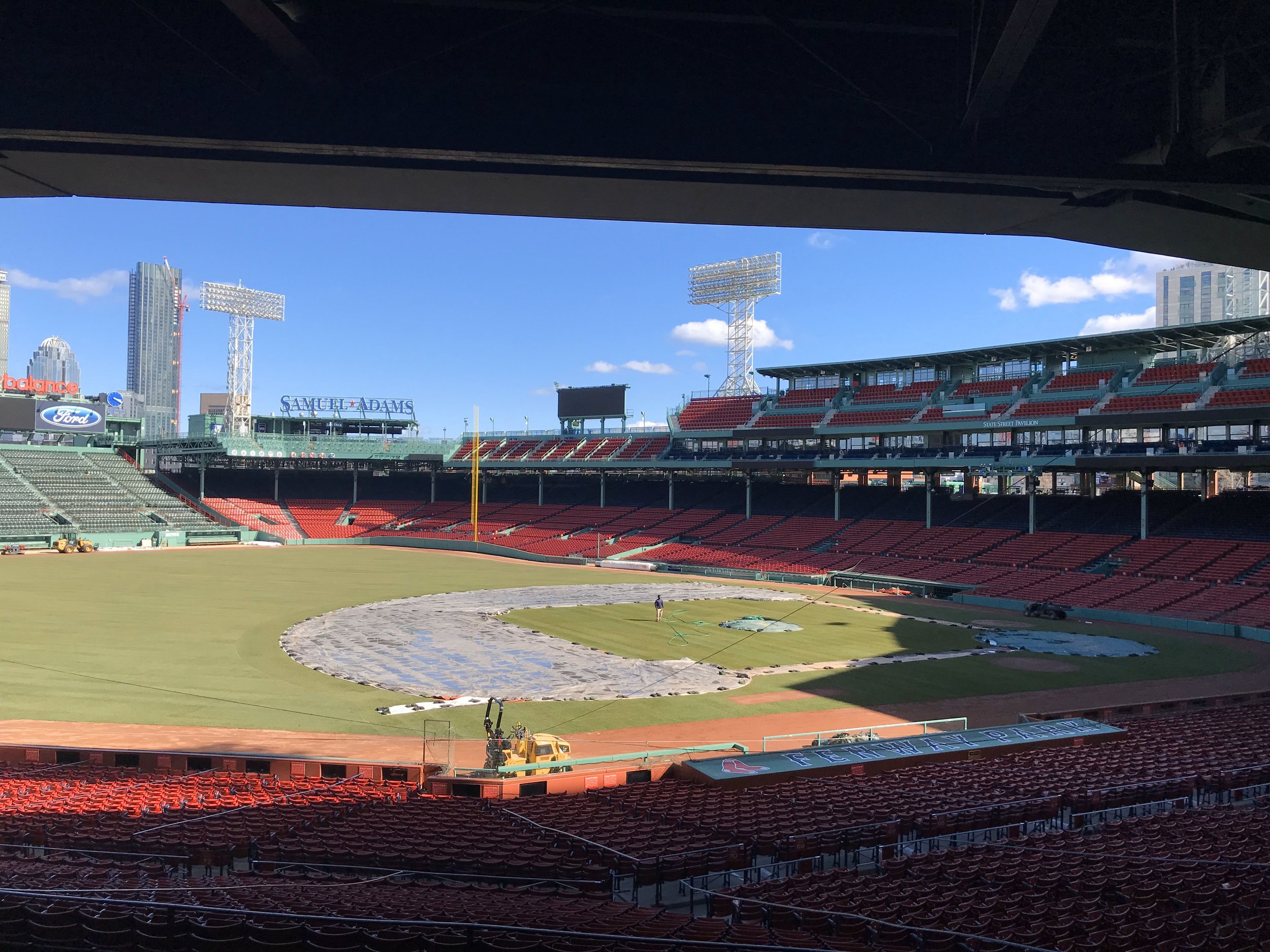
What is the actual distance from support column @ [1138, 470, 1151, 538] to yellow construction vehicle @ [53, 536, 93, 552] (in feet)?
256

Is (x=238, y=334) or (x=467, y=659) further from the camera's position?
(x=238, y=334)

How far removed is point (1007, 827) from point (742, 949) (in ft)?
32.1

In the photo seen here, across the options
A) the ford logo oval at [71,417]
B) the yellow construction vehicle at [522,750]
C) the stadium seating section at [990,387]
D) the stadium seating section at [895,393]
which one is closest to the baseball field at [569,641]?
the yellow construction vehicle at [522,750]

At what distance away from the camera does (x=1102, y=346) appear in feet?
196

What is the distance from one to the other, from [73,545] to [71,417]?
69.3 ft

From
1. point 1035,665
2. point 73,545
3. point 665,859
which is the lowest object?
point 1035,665

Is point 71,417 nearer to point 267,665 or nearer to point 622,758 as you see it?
point 267,665

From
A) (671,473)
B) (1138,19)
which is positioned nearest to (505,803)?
(1138,19)

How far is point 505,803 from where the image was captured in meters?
16.4

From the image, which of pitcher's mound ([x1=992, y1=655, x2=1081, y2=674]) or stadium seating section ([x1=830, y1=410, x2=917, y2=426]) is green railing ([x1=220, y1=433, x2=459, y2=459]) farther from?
pitcher's mound ([x1=992, y1=655, x2=1081, y2=674])

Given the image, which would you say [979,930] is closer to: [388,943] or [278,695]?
[388,943]

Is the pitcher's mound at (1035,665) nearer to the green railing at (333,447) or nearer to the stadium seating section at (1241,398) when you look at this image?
the stadium seating section at (1241,398)

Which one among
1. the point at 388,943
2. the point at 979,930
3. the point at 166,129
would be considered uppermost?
the point at 166,129

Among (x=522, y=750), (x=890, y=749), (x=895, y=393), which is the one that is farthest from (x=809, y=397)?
(x=522, y=750)
